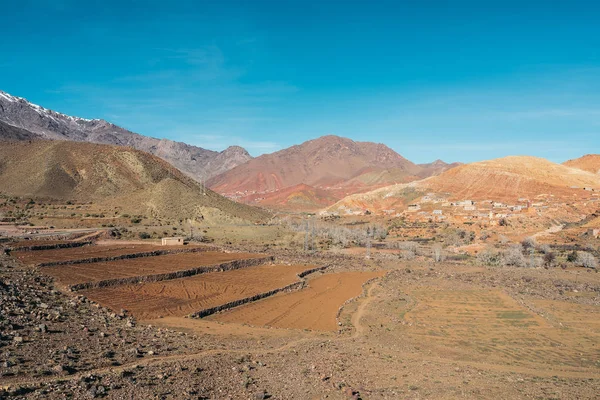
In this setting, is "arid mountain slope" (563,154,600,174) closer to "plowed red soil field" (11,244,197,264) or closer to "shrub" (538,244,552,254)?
"shrub" (538,244,552,254)

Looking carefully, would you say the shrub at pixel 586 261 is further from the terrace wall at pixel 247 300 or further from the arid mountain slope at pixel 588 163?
the arid mountain slope at pixel 588 163

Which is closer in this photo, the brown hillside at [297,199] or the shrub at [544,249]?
the shrub at [544,249]

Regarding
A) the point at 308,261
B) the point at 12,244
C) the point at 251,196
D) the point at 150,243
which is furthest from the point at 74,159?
the point at 251,196

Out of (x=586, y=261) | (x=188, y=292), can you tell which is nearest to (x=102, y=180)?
(x=188, y=292)

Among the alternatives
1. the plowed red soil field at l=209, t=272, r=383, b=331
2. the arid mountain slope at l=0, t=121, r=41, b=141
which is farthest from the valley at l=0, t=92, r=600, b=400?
the arid mountain slope at l=0, t=121, r=41, b=141

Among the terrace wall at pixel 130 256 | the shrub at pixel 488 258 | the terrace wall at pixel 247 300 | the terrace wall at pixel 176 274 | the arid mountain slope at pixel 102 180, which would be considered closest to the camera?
the terrace wall at pixel 247 300

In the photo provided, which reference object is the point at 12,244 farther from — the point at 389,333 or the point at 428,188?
the point at 428,188

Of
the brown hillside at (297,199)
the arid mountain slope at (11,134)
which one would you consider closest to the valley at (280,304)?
the arid mountain slope at (11,134)
